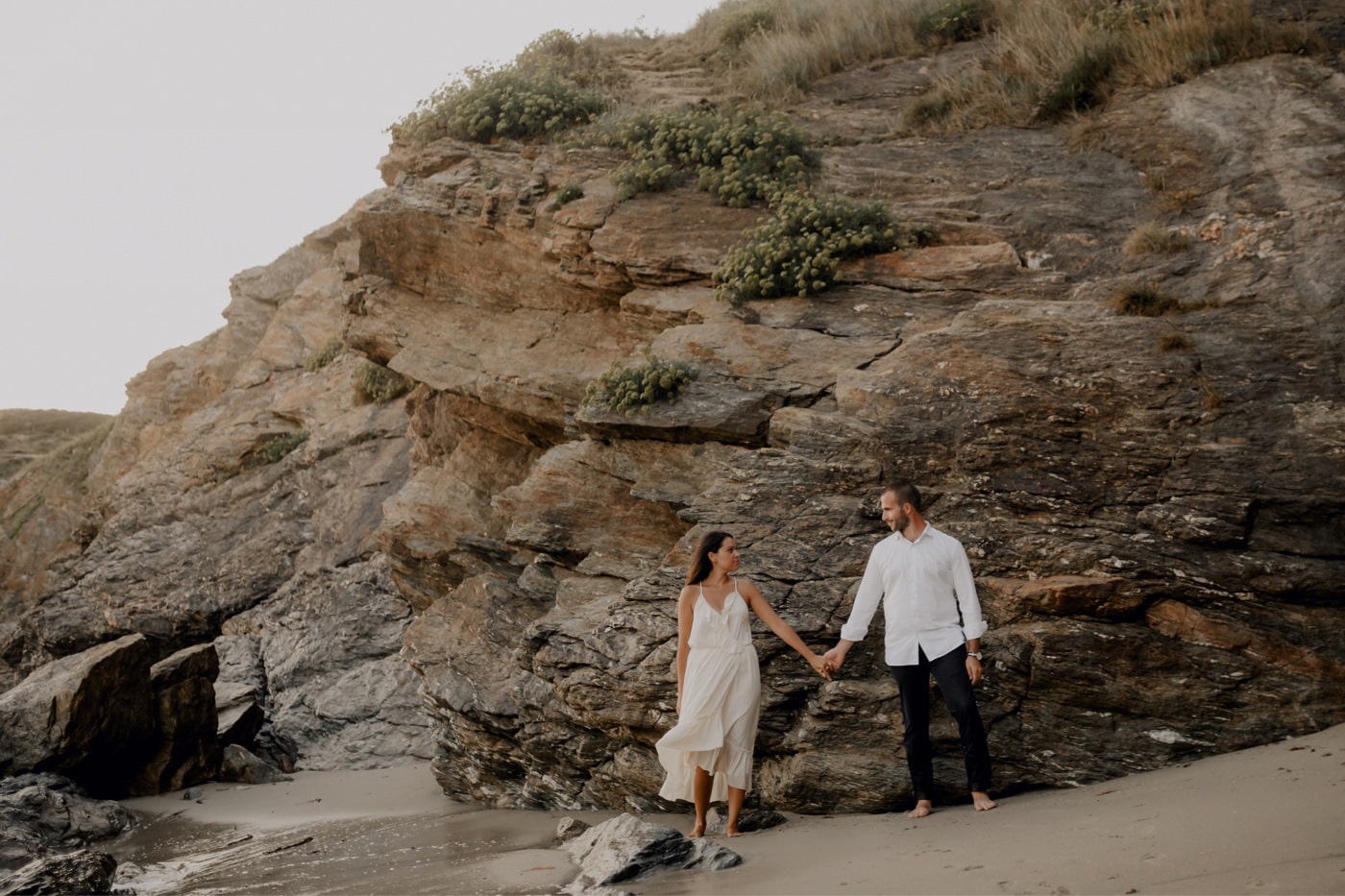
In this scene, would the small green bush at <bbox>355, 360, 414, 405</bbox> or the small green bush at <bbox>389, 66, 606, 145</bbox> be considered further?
the small green bush at <bbox>355, 360, 414, 405</bbox>

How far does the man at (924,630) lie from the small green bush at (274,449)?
1693 cm

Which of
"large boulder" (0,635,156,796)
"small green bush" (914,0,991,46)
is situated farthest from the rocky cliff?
"large boulder" (0,635,156,796)

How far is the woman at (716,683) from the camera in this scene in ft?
23.0

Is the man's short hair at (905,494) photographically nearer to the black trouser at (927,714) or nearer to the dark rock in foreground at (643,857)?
the black trouser at (927,714)

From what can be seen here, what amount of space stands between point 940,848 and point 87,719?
1073 centimetres

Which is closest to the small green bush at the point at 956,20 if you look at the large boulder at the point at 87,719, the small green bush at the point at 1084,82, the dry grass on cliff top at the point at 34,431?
the small green bush at the point at 1084,82

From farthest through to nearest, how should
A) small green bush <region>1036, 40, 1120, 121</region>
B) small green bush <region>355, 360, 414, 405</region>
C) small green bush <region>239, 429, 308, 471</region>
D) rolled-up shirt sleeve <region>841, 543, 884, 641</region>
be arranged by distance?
small green bush <region>239, 429, 308, 471</region> → small green bush <region>355, 360, 414, 405</region> → small green bush <region>1036, 40, 1120, 121</region> → rolled-up shirt sleeve <region>841, 543, 884, 641</region>

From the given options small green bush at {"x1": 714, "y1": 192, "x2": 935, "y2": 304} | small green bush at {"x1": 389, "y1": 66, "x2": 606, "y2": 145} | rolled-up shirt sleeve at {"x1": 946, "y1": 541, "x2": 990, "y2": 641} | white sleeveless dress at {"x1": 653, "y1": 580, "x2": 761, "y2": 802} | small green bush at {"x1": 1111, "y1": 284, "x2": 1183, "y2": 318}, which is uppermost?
small green bush at {"x1": 389, "y1": 66, "x2": 606, "y2": 145}

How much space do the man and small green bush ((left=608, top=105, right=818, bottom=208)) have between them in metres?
6.02

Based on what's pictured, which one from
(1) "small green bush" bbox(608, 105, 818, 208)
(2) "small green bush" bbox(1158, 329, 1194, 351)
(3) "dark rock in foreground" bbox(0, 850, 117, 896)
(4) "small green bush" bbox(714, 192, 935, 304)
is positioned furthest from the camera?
(1) "small green bush" bbox(608, 105, 818, 208)

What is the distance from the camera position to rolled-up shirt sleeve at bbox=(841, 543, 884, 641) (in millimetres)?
6961

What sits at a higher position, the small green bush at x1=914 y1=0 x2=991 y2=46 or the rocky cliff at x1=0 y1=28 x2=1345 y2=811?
the small green bush at x1=914 y1=0 x2=991 y2=46

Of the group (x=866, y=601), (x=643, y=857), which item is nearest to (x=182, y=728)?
(x=643, y=857)

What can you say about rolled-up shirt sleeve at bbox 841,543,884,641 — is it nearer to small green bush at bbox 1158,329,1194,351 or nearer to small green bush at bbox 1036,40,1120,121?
small green bush at bbox 1158,329,1194,351
